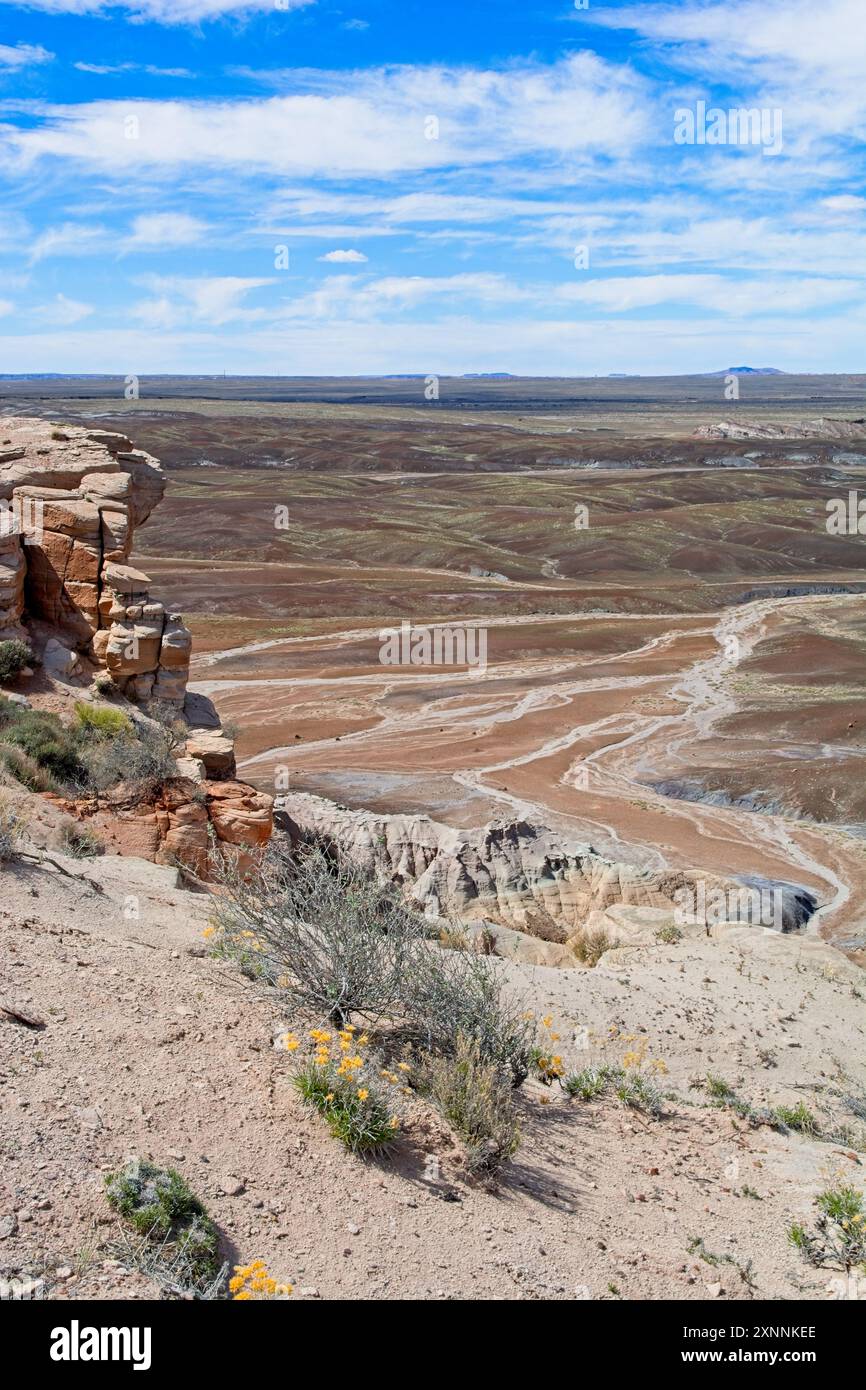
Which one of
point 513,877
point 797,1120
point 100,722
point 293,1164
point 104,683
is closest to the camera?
point 293,1164

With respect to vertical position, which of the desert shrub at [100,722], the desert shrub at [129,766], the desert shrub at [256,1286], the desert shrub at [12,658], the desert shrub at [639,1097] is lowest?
the desert shrub at [639,1097]

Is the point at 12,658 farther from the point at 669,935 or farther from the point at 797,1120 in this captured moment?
the point at 797,1120

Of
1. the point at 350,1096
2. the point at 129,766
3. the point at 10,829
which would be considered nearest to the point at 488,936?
the point at 129,766

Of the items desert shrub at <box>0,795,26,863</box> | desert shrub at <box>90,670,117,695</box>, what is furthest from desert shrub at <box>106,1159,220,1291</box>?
desert shrub at <box>90,670,117,695</box>

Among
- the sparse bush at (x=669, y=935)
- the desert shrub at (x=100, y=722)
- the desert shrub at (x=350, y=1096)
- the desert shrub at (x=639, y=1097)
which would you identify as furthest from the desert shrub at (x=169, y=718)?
the desert shrub at (x=350, y=1096)

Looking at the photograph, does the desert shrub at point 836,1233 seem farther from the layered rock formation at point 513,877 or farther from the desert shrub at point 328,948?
the layered rock formation at point 513,877
